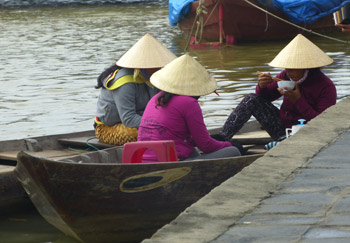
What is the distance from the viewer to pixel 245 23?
16.4 metres

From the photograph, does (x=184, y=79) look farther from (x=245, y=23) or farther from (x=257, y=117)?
(x=245, y=23)

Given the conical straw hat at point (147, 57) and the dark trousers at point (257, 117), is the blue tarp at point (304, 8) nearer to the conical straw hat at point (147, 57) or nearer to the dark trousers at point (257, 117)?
the dark trousers at point (257, 117)

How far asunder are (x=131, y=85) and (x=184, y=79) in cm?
76

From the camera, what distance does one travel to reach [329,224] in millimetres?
2809

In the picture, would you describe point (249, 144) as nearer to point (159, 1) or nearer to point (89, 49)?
point (89, 49)

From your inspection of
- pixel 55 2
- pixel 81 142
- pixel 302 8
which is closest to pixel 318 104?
pixel 81 142

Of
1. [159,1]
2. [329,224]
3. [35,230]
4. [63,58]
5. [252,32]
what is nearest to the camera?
[329,224]

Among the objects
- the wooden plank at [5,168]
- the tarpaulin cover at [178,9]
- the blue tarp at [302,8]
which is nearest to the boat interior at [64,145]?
the wooden plank at [5,168]

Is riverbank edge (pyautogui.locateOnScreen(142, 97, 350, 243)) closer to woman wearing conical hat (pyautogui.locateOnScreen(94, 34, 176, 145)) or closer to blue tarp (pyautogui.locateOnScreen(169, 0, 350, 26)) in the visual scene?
woman wearing conical hat (pyautogui.locateOnScreen(94, 34, 176, 145))

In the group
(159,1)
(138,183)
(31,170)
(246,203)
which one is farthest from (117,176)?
(159,1)

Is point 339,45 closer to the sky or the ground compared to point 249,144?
closer to the ground

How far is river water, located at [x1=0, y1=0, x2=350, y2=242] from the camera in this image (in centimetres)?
884

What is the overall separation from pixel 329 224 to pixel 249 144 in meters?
3.19

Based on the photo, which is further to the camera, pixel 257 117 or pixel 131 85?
pixel 257 117
